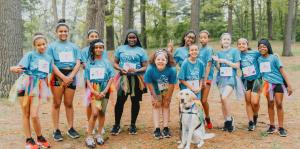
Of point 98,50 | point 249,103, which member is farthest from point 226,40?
point 98,50

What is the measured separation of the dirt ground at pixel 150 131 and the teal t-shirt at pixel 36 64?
4.18 ft

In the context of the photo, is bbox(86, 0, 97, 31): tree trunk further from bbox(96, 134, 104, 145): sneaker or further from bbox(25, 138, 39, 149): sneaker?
bbox(25, 138, 39, 149): sneaker

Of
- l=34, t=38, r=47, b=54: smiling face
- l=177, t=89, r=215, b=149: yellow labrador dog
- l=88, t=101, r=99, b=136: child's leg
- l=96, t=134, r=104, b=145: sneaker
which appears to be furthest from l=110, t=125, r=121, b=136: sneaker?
l=34, t=38, r=47, b=54: smiling face

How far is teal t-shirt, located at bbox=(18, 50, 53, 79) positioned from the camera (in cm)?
582

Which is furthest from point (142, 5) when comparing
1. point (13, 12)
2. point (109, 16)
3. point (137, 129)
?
point (137, 129)

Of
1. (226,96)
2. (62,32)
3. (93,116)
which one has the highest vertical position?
(62,32)

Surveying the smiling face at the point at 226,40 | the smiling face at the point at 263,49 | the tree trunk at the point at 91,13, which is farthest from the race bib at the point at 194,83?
the tree trunk at the point at 91,13

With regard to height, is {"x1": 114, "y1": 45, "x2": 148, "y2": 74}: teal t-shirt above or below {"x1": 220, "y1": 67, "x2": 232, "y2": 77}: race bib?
above

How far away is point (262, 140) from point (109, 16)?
1593cm

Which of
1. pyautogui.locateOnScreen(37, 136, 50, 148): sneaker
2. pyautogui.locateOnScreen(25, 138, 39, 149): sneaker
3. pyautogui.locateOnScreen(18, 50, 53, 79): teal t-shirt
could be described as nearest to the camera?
pyautogui.locateOnScreen(18, 50, 53, 79): teal t-shirt

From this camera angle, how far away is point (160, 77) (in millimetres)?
6496

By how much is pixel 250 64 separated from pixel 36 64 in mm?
3772

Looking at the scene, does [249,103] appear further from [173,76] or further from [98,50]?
[98,50]

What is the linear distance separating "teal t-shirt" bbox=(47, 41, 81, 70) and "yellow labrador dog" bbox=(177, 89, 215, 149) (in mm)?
1910
